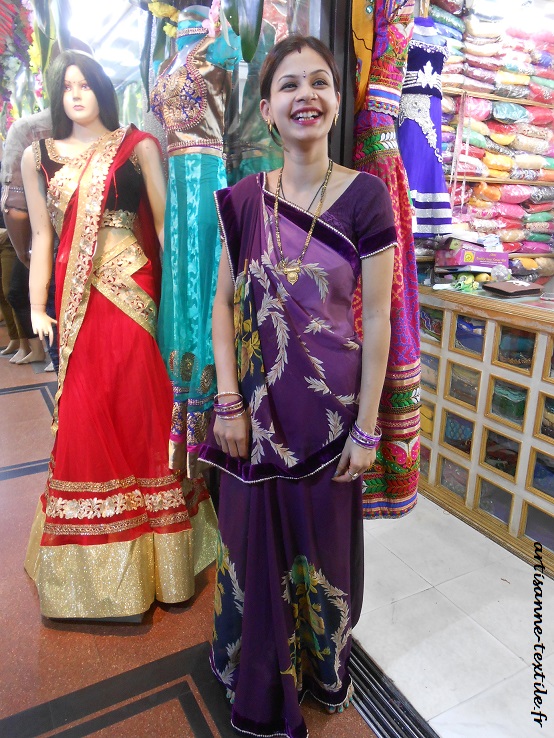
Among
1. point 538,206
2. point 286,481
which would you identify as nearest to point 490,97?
point 538,206

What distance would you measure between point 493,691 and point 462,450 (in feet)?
3.28

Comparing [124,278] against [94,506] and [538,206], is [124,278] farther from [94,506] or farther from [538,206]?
[538,206]

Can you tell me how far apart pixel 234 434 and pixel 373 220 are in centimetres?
51

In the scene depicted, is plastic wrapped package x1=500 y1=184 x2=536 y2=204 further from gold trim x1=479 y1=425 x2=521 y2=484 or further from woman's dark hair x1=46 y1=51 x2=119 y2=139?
woman's dark hair x1=46 y1=51 x2=119 y2=139

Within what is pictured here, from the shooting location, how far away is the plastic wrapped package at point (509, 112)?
2701mm

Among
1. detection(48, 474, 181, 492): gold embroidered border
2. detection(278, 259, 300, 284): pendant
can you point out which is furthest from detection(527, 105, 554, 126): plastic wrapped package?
detection(48, 474, 181, 492): gold embroidered border

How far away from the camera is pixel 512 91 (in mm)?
2705

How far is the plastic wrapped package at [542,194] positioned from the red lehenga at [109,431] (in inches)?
93.4

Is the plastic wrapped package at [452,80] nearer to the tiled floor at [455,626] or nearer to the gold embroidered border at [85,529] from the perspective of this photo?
the tiled floor at [455,626]

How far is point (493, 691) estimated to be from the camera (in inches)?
55.4

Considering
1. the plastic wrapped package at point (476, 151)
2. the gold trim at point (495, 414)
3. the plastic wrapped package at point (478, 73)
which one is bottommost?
the gold trim at point (495, 414)

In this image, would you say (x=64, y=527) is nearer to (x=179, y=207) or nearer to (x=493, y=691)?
(x=179, y=207)

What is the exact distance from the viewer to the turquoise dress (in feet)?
4.13

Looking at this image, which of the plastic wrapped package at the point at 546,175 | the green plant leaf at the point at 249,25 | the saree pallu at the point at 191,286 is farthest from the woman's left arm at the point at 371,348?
the plastic wrapped package at the point at 546,175
